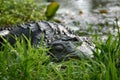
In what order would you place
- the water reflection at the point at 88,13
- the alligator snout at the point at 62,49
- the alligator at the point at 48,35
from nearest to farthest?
the alligator snout at the point at 62,49
the alligator at the point at 48,35
the water reflection at the point at 88,13

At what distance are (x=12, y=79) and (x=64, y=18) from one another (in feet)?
18.1

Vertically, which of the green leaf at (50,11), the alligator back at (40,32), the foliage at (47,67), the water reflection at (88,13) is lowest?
the water reflection at (88,13)

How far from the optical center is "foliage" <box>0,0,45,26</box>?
6.60 meters

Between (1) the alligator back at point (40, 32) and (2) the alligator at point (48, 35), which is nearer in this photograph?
(2) the alligator at point (48, 35)

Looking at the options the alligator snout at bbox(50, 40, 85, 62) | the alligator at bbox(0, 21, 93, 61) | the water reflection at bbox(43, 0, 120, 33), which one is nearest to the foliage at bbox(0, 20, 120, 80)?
the alligator snout at bbox(50, 40, 85, 62)

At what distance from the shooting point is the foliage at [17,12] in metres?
6.60

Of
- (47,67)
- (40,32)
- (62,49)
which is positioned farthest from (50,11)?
(47,67)

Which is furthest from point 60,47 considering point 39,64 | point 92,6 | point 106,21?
point 92,6

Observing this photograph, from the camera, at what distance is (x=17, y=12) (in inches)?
267

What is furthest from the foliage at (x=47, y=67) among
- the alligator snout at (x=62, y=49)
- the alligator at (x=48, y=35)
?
the alligator at (x=48, y=35)

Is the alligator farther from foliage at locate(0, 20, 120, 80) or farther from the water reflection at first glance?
the water reflection

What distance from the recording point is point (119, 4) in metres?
9.95

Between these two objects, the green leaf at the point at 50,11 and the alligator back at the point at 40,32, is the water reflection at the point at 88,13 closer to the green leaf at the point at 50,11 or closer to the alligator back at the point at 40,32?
the green leaf at the point at 50,11

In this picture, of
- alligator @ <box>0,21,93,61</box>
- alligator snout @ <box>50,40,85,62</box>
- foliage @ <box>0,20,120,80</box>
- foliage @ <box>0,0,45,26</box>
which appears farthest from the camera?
foliage @ <box>0,0,45,26</box>
